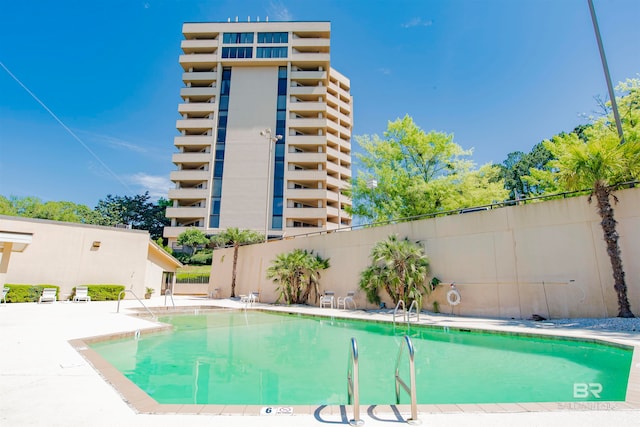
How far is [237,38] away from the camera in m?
44.1

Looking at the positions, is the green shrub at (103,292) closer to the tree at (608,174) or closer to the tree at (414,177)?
the tree at (414,177)

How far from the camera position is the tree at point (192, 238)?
3562cm

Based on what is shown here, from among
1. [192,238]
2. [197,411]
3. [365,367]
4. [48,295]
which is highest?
[192,238]

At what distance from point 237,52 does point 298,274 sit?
37852mm

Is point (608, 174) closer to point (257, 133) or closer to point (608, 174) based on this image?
point (608, 174)

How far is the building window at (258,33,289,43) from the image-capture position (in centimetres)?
4375

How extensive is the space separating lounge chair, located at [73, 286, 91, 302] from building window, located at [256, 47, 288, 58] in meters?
36.6

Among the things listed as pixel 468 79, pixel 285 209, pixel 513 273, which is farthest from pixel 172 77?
pixel 513 273

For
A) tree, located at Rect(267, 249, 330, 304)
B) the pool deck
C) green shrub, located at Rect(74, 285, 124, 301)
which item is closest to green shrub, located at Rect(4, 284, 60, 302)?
green shrub, located at Rect(74, 285, 124, 301)

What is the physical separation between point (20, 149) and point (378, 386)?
26.7 metres

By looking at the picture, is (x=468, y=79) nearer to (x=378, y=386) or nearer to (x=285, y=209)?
(x=378, y=386)

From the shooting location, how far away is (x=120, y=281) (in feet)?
66.0

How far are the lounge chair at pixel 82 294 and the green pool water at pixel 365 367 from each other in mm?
11936

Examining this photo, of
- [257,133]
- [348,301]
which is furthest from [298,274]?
[257,133]
